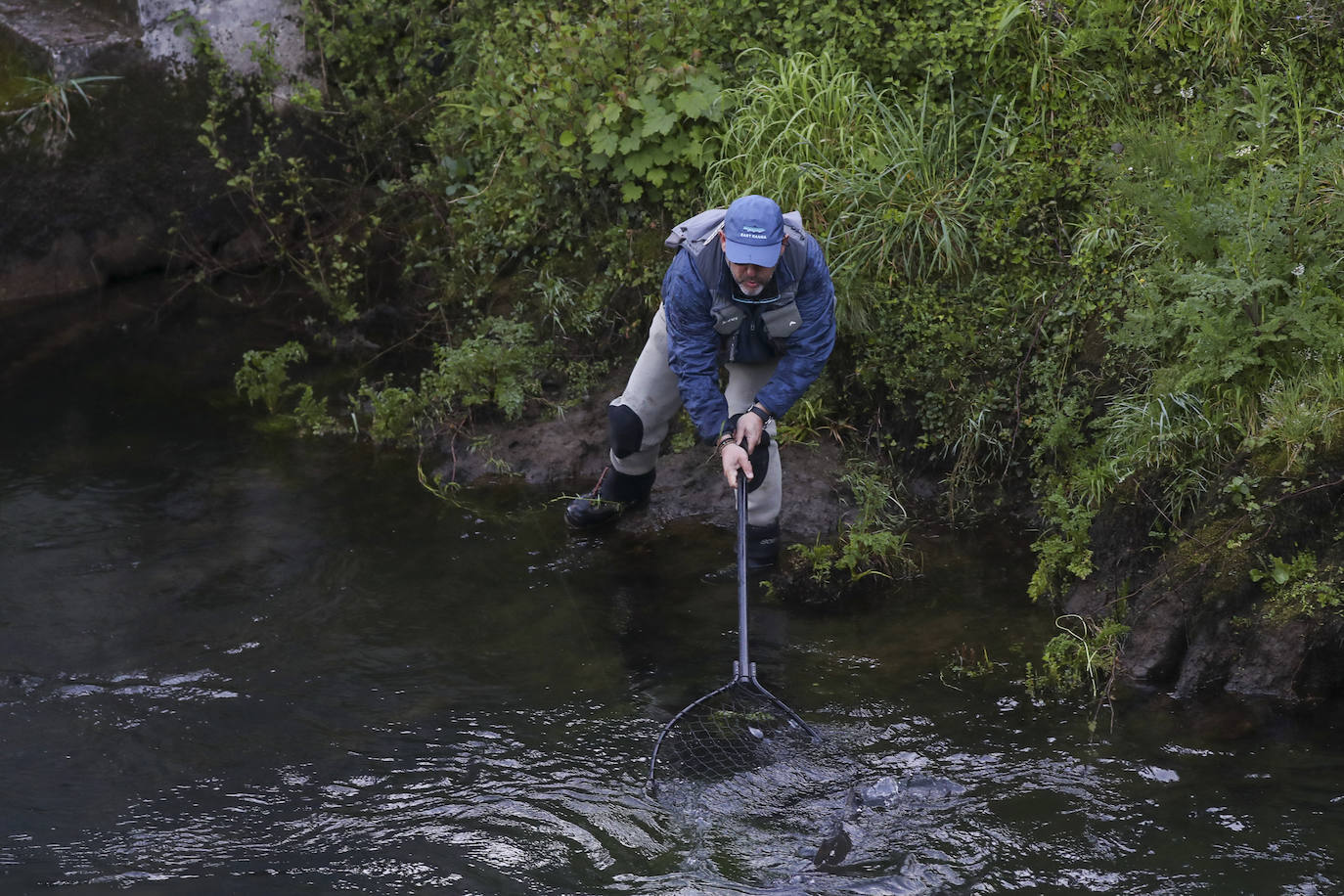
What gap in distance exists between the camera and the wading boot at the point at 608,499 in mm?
5816

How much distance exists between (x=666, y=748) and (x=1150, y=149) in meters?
3.42

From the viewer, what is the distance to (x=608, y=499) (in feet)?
19.2

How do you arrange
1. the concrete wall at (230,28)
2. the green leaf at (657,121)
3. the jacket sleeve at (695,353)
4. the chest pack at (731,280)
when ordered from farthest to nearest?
the concrete wall at (230,28) → the green leaf at (657,121) → the jacket sleeve at (695,353) → the chest pack at (731,280)

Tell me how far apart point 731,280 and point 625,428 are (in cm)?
106

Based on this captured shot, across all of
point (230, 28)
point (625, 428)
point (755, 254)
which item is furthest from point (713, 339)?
point (230, 28)

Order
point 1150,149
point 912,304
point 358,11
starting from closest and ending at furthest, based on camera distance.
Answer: point 1150,149 → point 912,304 → point 358,11

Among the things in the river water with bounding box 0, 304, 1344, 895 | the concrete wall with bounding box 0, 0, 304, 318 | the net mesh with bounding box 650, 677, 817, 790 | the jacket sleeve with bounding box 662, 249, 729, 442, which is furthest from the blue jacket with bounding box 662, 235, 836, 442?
the concrete wall with bounding box 0, 0, 304, 318

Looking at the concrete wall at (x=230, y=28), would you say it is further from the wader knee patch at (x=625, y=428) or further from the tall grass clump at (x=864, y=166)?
the wader knee patch at (x=625, y=428)

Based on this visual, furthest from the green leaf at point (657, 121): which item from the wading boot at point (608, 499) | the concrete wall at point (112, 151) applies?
the concrete wall at point (112, 151)

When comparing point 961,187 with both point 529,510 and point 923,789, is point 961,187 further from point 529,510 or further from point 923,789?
point 923,789

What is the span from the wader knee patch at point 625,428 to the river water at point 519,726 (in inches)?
19.8

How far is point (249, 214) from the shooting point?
8.82 m

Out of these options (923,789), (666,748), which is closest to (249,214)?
(666,748)

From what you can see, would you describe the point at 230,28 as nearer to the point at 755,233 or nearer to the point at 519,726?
the point at 755,233
